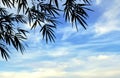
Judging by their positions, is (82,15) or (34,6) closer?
(82,15)

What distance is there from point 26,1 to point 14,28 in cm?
108

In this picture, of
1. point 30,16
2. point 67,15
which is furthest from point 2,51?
point 67,15

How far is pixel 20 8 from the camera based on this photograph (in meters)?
8.05

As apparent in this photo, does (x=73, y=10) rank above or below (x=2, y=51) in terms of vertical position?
above

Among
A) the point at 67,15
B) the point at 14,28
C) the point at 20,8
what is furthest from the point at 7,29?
the point at 67,15

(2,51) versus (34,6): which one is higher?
(34,6)

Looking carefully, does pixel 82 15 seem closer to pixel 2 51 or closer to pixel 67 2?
pixel 67 2

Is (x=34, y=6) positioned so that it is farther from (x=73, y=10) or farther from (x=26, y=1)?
Answer: (x=73, y=10)

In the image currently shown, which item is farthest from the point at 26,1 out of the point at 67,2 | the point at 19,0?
the point at 67,2

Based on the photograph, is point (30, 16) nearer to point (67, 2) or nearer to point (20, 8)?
point (20, 8)

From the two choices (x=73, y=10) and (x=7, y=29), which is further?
(x=7, y=29)

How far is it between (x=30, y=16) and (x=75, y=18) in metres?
1.41

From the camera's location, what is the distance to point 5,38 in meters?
8.58

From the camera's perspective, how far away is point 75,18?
7.76 m
